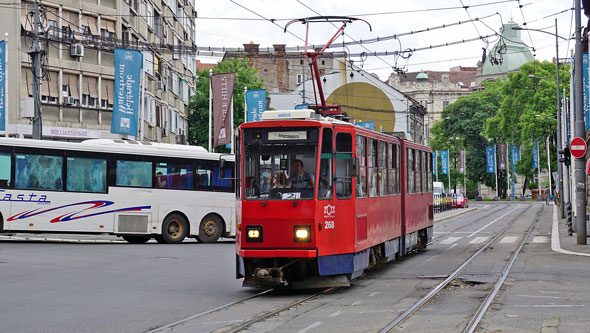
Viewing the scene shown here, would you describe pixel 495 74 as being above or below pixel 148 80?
above

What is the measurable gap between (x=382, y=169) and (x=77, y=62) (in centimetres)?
2735

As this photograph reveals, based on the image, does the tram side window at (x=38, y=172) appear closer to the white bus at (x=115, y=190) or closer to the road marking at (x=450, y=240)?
the white bus at (x=115, y=190)

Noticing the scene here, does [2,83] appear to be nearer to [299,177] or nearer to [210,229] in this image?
[210,229]

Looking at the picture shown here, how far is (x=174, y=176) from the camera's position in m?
28.8

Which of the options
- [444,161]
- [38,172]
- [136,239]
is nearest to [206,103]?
[444,161]

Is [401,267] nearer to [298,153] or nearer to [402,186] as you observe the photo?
[402,186]

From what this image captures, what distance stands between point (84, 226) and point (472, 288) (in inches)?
587

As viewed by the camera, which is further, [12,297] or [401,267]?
[401,267]

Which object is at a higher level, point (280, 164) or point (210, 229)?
point (280, 164)

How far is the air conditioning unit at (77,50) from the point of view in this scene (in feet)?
137

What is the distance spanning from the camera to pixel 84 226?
27.0 metres

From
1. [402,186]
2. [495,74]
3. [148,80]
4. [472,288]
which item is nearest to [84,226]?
[402,186]

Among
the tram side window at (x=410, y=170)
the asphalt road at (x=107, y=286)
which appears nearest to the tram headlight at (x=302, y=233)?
the asphalt road at (x=107, y=286)

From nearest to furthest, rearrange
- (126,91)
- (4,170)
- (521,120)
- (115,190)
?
(4,170) < (115,190) < (126,91) < (521,120)
